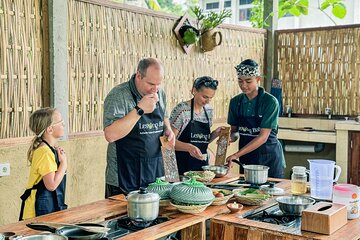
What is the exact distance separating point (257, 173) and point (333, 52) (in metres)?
3.88

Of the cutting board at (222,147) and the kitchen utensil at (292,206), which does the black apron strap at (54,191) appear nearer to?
the cutting board at (222,147)

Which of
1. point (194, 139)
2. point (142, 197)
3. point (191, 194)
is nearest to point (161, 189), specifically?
point (191, 194)

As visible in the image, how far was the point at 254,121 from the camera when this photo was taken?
4.04 m

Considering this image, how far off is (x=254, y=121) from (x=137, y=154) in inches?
51.6

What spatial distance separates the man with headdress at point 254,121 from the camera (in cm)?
392

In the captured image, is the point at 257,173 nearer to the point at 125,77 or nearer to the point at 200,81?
the point at 200,81

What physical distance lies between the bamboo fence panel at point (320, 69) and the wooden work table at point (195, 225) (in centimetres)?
421

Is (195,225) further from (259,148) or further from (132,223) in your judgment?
(259,148)

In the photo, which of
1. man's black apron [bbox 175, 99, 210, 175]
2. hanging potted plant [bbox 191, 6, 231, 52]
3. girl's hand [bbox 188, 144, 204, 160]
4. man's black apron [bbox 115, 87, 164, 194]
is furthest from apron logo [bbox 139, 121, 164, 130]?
hanging potted plant [bbox 191, 6, 231, 52]

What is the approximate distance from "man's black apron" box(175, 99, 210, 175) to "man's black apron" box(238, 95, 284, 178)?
40 centimetres

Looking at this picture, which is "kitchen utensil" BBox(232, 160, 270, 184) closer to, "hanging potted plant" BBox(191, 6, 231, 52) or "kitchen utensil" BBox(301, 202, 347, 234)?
"kitchen utensil" BBox(301, 202, 347, 234)

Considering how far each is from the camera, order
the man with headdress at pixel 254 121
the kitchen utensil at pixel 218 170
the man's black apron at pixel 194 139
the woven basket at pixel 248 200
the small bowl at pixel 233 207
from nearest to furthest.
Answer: the small bowl at pixel 233 207 < the woven basket at pixel 248 200 < the kitchen utensil at pixel 218 170 < the man's black apron at pixel 194 139 < the man with headdress at pixel 254 121

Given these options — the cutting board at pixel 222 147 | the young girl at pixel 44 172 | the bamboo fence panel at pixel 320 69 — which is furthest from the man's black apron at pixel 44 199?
the bamboo fence panel at pixel 320 69

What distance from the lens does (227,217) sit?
97.3 inches
